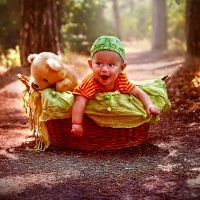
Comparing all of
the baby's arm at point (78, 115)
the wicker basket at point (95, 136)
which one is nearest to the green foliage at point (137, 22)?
the wicker basket at point (95, 136)

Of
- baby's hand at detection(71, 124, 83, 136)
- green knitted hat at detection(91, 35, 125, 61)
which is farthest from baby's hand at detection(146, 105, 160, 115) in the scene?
baby's hand at detection(71, 124, 83, 136)

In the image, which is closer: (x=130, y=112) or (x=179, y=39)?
(x=130, y=112)

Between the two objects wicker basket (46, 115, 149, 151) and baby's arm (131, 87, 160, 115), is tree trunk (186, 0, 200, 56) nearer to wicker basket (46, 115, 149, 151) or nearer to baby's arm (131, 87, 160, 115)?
baby's arm (131, 87, 160, 115)

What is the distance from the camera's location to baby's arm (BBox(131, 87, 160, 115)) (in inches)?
139

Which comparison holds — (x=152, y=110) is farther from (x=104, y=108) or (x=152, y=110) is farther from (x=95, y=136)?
(x=95, y=136)

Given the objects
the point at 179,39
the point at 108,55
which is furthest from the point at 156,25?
the point at 108,55

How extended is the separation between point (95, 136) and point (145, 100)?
1.93 ft

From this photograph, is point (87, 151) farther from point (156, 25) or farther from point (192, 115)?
point (156, 25)

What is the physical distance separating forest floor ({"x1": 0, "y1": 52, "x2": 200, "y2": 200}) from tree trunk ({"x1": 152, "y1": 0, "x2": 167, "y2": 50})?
1607cm

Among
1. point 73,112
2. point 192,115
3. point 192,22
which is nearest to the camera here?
point 73,112

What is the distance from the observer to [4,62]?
9.31 m

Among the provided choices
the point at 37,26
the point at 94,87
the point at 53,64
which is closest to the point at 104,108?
the point at 94,87

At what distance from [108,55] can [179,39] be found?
803 inches

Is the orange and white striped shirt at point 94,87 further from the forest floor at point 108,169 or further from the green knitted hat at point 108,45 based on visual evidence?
the forest floor at point 108,169
